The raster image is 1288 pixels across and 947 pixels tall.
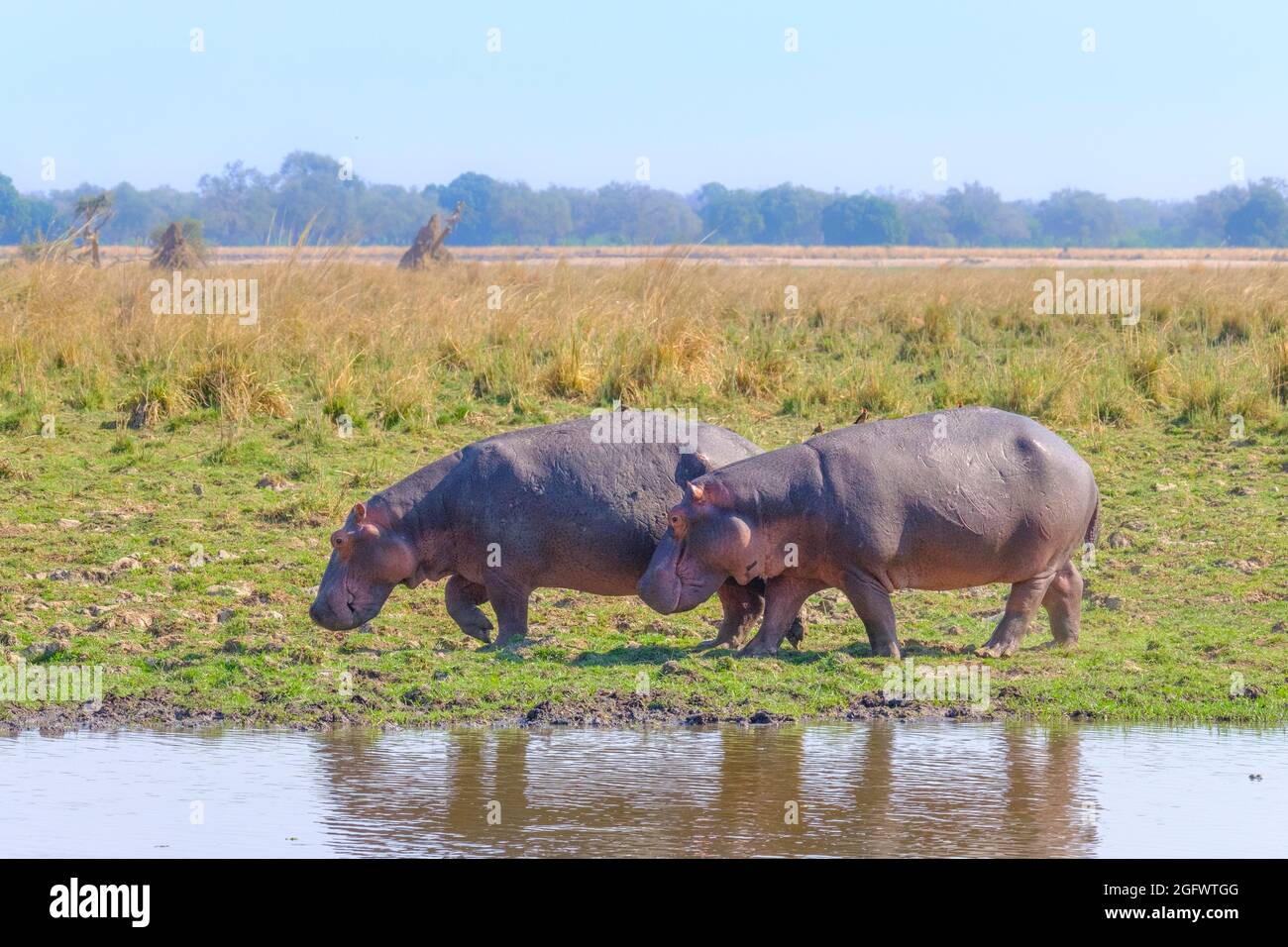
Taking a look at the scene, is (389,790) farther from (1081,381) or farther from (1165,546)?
(1081,381)

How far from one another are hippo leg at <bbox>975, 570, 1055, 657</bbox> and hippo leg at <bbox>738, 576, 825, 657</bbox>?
36.2 inches

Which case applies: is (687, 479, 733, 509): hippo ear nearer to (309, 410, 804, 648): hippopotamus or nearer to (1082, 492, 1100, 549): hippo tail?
(309, 410, 804, 648): hippopotamus

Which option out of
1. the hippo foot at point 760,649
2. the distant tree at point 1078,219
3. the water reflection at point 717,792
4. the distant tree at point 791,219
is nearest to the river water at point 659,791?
the water reflection at point 717,792

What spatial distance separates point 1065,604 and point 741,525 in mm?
1760

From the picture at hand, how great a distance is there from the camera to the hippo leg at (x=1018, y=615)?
894 cm

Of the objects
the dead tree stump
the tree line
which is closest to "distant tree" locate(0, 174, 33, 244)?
the tree line

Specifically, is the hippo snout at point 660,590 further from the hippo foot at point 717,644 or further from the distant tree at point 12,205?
the distant tree at point 12,205

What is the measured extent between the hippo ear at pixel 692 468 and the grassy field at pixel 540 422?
0.85 metres

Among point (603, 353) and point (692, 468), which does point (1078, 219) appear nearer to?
point (603, 353)

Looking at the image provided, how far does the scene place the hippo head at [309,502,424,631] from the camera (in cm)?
896

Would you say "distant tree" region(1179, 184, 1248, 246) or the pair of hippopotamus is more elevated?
"distant tree" region(1179, 184, 1248, 246)

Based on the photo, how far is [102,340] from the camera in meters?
14.4
